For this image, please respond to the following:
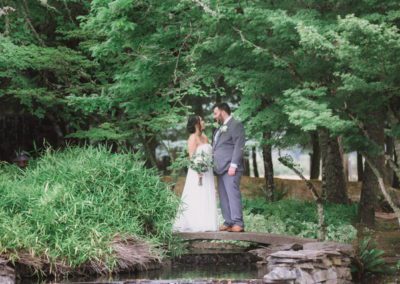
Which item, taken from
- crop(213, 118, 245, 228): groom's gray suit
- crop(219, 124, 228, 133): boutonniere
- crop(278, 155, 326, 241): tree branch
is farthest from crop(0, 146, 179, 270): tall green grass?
crop(278, 155, 326, 241): tree branch

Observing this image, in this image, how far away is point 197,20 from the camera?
11.5 m

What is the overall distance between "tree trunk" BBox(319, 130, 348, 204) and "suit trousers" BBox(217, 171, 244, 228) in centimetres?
528

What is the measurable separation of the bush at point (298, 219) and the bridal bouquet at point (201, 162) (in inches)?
96.5

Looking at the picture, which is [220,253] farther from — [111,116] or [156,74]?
[111,116]

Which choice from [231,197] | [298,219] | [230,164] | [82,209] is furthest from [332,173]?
[82,209]

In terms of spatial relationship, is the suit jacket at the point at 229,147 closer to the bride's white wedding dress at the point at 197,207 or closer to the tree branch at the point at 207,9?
the bride's white wedding dress at the point at 197,207

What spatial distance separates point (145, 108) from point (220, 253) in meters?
3.37

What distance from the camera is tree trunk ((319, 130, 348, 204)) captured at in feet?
55.6

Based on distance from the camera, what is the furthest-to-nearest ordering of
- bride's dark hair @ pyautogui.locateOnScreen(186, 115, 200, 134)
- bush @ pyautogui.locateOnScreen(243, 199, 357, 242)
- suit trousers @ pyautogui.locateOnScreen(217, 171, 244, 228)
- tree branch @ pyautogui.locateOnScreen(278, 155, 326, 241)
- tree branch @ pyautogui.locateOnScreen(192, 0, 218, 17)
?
1. bush @ pyautogui.locateOnScreen(243, 199, 357, 242)
2. bride's dark hair @ pyautogui.locateOnScreen(186, 115, 200, 134)
3. suit trousers @ pyautogui.locateOnScreen(217, 171, 244, 228)
4. tree branch @ pyautogui.locateOnScreen(278, 155, 326, 241)
5. tree branch @ pyautogui.locateOnScreen(192, 0, 218, 17)

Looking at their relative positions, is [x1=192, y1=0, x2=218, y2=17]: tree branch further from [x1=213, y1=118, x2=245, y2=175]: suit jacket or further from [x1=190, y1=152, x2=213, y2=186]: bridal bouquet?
[x1=190, y1=152, x2=213, y2=186]: bridal bouquet

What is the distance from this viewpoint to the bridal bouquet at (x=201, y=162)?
39.7 ft

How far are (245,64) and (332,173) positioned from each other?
6872 mm

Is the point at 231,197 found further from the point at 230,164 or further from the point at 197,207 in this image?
the point at 197,207

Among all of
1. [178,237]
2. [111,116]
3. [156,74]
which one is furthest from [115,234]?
[111,116]
